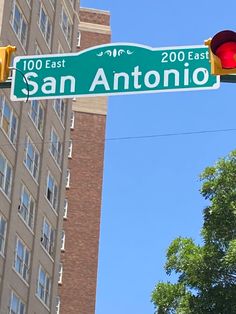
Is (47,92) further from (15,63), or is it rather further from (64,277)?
(64,277)

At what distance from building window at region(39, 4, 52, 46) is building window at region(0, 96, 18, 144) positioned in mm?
7096

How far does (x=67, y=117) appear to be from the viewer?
47000 mm

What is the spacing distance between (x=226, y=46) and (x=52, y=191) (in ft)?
110

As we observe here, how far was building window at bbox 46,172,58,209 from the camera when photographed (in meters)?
42.4

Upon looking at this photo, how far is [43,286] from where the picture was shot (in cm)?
4031

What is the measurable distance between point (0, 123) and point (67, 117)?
11.0m

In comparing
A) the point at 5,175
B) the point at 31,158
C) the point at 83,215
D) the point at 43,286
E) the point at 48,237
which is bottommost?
the point at 43,286

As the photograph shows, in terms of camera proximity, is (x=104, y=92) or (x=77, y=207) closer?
(x=104, y=92)

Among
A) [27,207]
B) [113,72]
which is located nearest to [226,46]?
[113,72]

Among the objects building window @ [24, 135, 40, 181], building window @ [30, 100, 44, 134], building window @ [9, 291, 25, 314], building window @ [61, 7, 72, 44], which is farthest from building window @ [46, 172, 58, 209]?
building window @ [61, 7, 72, 44]

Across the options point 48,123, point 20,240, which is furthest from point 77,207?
point 20,240

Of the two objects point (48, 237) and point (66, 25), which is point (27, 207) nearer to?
point (48, 237)

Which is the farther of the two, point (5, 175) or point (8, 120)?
point (8, 120)

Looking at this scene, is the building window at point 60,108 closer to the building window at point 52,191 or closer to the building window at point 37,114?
the building window at point 37,114
